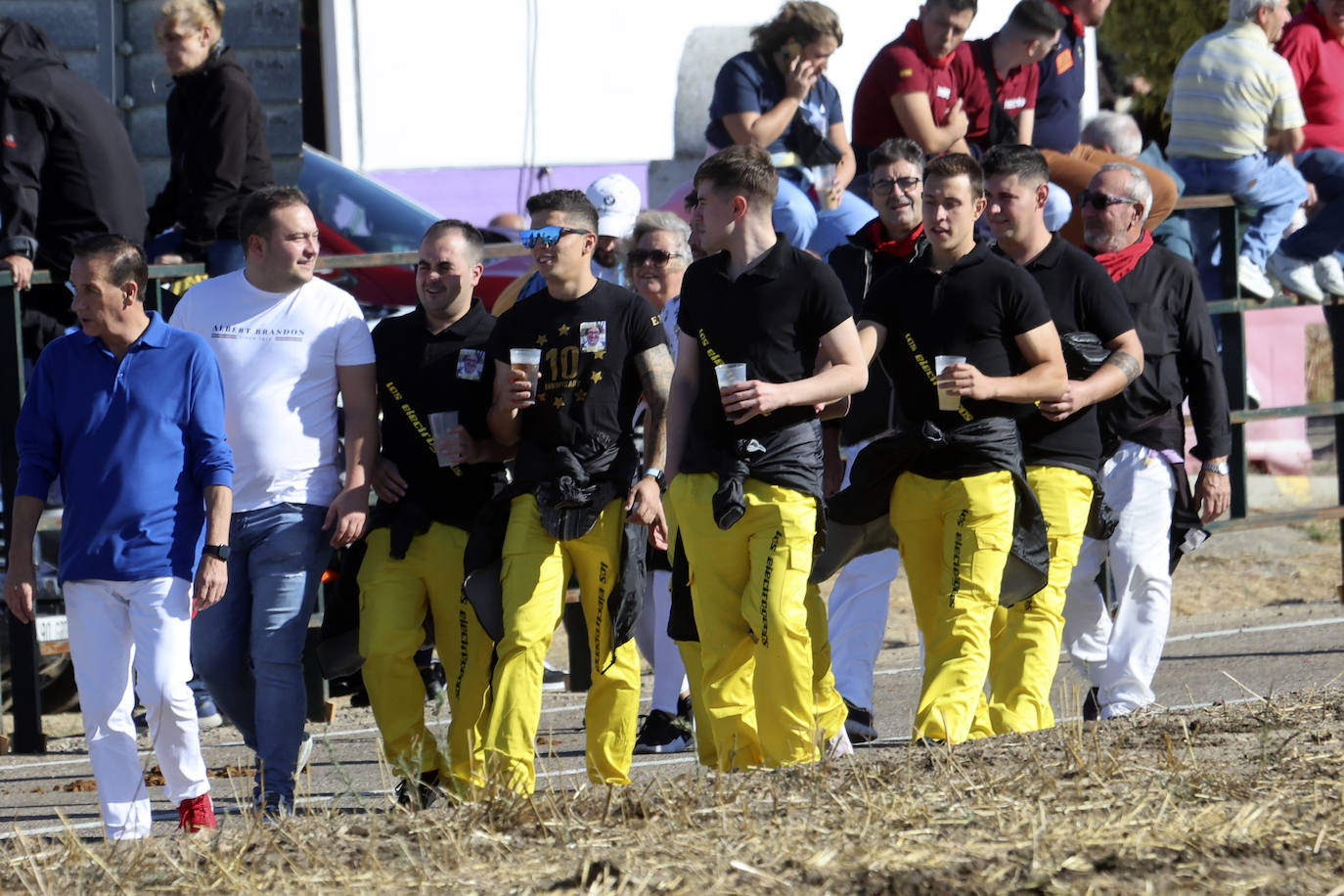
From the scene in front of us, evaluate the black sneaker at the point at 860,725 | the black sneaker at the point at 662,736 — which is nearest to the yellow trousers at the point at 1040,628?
the black sneaker at the point at 860,725

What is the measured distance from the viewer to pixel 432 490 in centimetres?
640

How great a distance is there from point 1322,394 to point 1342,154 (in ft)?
34.9

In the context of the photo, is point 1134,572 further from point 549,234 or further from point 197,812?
point 197,812

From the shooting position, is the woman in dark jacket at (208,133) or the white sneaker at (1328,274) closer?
the woman in dark jacket at (208,133)

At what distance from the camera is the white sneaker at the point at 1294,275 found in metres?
10.3

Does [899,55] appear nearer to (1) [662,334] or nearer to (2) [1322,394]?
(1) [662,334]

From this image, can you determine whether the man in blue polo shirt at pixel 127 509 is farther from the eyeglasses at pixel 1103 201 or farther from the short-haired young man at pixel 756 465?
the eyeglasses at pixel 1103 201

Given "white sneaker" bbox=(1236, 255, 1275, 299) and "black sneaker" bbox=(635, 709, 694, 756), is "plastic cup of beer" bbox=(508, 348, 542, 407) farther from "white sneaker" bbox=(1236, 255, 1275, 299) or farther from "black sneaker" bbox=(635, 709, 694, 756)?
"white sneaker" bbox=(1236, 255, 1275, 299)

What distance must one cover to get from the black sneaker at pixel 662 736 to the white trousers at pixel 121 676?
6.90ft

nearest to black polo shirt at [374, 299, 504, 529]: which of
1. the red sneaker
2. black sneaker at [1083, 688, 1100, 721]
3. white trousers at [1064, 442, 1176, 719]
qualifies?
the red sneaker

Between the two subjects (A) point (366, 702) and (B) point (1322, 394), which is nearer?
(A) point (366, 702)

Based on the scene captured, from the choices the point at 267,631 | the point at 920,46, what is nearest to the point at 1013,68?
the point at 920,46

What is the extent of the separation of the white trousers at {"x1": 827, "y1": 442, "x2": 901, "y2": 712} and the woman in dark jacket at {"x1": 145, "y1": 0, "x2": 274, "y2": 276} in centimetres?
280

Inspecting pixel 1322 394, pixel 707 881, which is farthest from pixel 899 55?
pixel 1322 394
